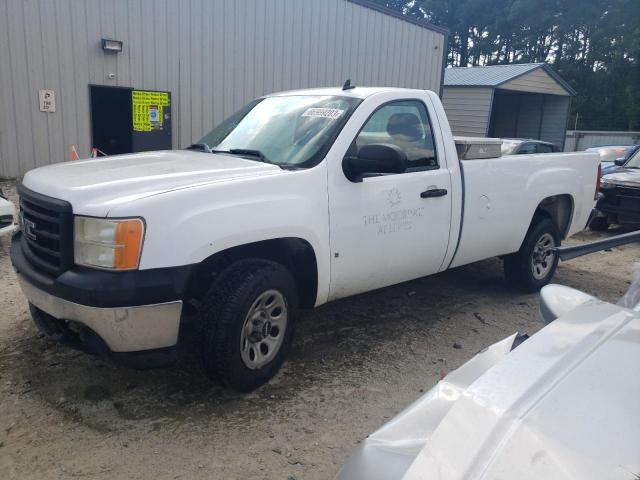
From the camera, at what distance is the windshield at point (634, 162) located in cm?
1055

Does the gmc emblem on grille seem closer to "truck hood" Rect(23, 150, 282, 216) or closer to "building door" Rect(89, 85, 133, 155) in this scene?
"truck hood" Rect(23, 150, 282, 216)

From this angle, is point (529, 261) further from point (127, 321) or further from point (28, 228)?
point (28, 228)

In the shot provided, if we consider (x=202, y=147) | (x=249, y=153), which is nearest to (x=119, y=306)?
(x=249, y=153)

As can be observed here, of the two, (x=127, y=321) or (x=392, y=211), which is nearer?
(x=127, y=321)

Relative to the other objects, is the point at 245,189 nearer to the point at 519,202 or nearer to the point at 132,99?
the point at 519,202

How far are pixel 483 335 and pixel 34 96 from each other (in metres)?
9.83

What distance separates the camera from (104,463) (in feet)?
9.32

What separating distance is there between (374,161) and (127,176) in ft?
5.05

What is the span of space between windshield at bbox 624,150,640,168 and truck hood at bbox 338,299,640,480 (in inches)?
391

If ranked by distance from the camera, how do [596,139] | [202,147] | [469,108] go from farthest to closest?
[596,139]
[469,108]
[202,147]

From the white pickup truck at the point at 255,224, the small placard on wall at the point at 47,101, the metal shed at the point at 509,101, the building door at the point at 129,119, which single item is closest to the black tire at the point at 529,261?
the white pickup truck at the point at 255,224

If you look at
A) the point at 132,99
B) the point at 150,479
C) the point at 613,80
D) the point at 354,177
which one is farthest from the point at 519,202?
the point at 613,80

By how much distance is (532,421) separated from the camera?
1.47 metres

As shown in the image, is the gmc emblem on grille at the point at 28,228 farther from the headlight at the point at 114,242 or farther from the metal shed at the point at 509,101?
the metal shed at the point at 509,101
